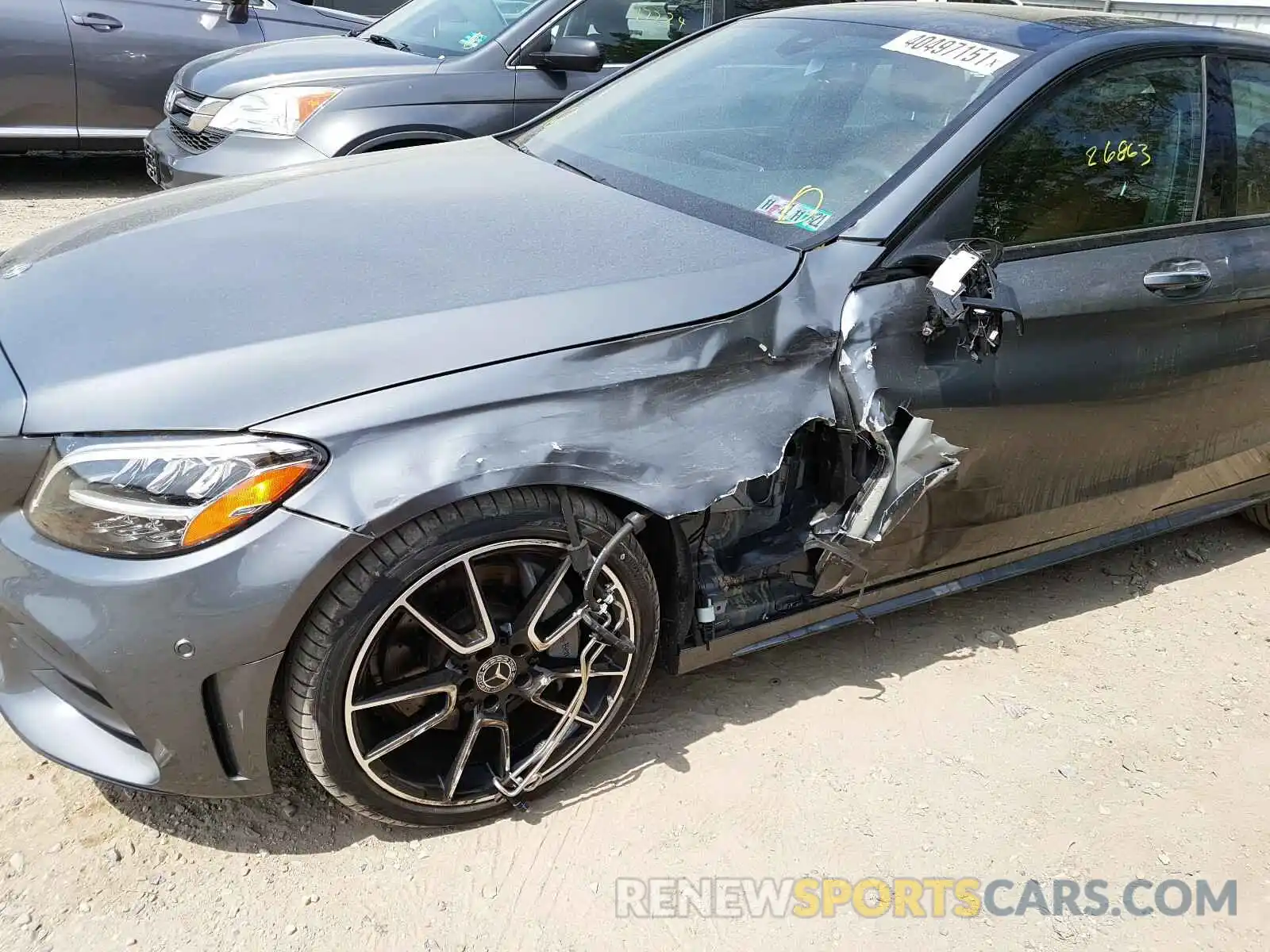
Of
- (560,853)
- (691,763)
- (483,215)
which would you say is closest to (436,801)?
(560,853)

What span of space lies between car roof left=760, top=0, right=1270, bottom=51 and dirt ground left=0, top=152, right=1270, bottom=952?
167 cm

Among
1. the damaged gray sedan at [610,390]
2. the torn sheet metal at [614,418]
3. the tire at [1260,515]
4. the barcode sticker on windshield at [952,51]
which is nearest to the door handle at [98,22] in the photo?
the damaged gray sedan at [610,390]

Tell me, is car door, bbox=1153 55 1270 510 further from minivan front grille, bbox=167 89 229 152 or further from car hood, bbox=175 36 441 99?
minivan front grille, bbox=167 89 229 152

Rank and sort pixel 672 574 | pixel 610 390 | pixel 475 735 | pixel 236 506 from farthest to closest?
pixel 672 574 < pixel 475 735 < pixel 610 390 < pixel 236 506

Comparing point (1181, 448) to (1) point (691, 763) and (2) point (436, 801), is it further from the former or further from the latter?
(2) point (436, 801)

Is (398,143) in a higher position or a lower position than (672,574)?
higher

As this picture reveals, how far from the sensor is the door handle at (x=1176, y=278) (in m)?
2.90

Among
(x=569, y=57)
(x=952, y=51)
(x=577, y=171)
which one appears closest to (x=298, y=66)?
(x=569, y=57)

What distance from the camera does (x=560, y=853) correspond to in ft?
7.77

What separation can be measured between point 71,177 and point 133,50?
3.83ft

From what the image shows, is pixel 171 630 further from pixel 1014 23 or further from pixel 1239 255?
pixel 1239 255

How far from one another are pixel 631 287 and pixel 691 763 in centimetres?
116

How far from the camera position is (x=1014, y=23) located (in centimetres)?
302

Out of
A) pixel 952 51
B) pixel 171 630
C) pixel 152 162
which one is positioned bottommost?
pixel 152 162
